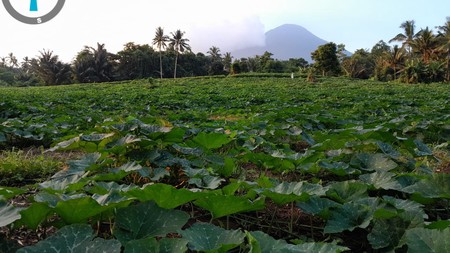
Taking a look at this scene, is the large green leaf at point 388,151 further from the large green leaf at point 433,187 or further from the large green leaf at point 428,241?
the large green leaf at point 428,241

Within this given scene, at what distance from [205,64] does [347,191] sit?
179 feet

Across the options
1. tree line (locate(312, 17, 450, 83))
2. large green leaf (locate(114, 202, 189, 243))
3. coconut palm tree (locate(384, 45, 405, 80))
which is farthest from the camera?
coconut palm tree (locate(384, 45, 405, 80))

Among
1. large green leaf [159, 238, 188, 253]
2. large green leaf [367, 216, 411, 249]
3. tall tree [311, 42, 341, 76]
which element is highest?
tall tree [311, 42, 341, 76]

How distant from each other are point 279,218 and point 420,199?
0.68 metres

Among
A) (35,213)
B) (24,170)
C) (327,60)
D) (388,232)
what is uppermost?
(327,60)

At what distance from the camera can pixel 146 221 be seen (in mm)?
1340

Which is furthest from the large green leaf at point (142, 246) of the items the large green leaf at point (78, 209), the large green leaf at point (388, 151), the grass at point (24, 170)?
the large green leaf at point (388, 151)

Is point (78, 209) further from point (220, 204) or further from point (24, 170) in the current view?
point (24, 170)

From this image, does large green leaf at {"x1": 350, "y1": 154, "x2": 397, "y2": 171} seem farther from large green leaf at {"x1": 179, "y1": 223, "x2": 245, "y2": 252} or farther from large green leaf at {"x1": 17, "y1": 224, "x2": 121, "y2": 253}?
large green leaf at {"x1": 17, "y1": 224, "x2": 121, "y2": 253}

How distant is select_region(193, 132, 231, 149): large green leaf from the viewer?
2.86m

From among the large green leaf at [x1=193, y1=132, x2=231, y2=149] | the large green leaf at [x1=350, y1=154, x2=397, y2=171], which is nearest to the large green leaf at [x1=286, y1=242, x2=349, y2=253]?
the large green leaf at [x1=350, y1=154, x2=397, y2=171]

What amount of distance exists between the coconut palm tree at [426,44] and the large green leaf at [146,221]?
41.7 metres

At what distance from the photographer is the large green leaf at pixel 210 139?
286 centimetres

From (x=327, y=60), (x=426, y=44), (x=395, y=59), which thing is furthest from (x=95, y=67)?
(x=426, y=44)
